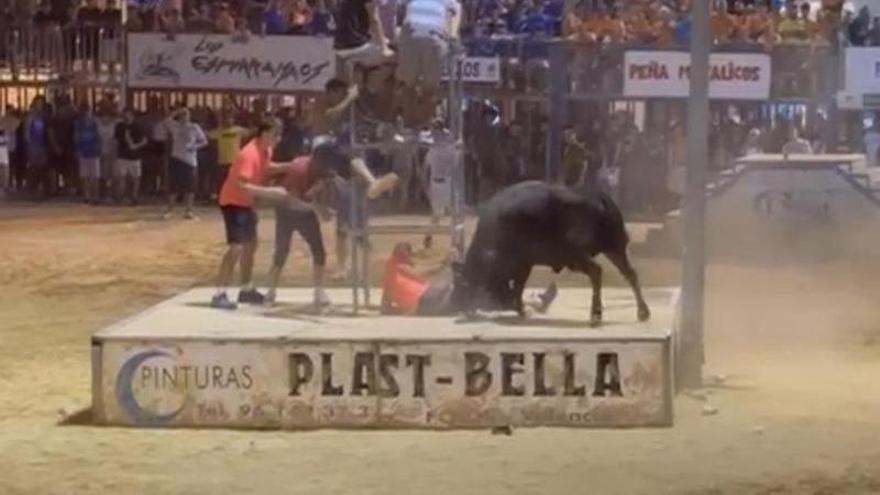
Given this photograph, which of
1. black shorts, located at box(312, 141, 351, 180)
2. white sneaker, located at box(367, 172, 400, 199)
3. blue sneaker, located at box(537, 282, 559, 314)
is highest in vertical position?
black shorts, located at box(312, 141, 351, 180)

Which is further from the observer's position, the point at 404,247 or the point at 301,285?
the point at 301,285

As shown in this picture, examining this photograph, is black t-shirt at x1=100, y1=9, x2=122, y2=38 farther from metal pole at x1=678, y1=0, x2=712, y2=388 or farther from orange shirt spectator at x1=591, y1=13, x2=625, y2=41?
metal pole at x1=678, y1=0, x2=712, y2=388

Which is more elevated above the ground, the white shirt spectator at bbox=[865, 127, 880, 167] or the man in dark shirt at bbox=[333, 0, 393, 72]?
the man in dark shirt at bbox=[333, 0, 393, 72]

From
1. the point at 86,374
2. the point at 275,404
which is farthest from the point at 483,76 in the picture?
the point at 275,404

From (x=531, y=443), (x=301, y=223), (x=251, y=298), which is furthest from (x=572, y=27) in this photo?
(x=531, y=443)

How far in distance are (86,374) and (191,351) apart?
3.00m

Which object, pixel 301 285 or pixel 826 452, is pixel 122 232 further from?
pixel 826 452

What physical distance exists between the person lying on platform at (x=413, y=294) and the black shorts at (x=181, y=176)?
1629 centimetres

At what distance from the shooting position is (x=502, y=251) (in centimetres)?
1467

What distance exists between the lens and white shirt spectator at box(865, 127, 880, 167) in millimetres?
34156

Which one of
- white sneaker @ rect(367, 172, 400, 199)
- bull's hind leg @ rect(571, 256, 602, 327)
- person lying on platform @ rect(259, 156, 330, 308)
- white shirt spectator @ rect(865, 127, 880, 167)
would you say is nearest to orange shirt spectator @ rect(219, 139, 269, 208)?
person lying on platform @ rect(259, 156, 330, 308)

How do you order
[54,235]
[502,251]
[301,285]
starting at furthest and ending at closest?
[54,235] → [301,285] → [502,251]

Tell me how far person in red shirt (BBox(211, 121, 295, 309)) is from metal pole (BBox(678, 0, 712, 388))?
3.17 metres

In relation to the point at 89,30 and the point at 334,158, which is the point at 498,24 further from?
the point at 334,158
